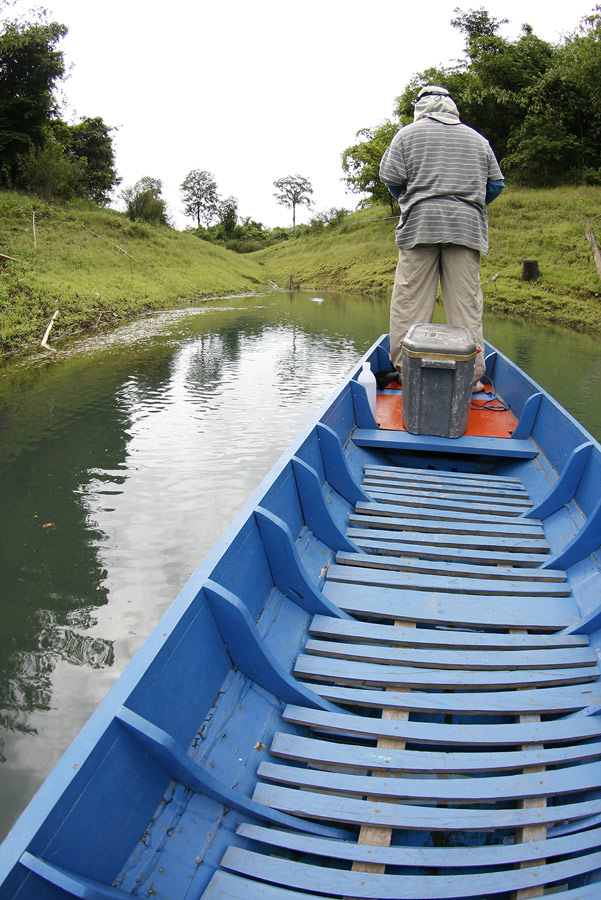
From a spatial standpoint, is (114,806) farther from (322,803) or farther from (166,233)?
(166,233)

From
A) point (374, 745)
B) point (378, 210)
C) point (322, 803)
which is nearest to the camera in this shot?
point (322, 803)

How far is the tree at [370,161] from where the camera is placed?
107 feet

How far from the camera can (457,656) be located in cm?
211

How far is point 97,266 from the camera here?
19641 millimetres

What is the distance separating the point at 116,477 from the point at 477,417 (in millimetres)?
3292

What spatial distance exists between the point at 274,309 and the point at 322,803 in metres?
19.2

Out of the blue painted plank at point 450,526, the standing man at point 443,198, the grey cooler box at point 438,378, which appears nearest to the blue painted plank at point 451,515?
the blue painted plank at point 450,526

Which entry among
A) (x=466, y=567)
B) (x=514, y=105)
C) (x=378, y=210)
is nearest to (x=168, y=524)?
(x=466, y=567)

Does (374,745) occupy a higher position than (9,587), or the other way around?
(374,745)

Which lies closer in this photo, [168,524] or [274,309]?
[168,524]

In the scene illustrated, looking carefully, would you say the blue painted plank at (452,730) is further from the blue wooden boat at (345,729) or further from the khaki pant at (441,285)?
the khaki pant at (441,285)

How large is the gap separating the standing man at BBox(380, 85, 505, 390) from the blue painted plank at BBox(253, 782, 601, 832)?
142 inches

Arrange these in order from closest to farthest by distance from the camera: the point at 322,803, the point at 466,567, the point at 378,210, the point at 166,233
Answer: the point at 322,803
the point at 466,567
the point at 166,233
the point at 378,210

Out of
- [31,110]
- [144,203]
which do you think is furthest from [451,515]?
[144,203]
